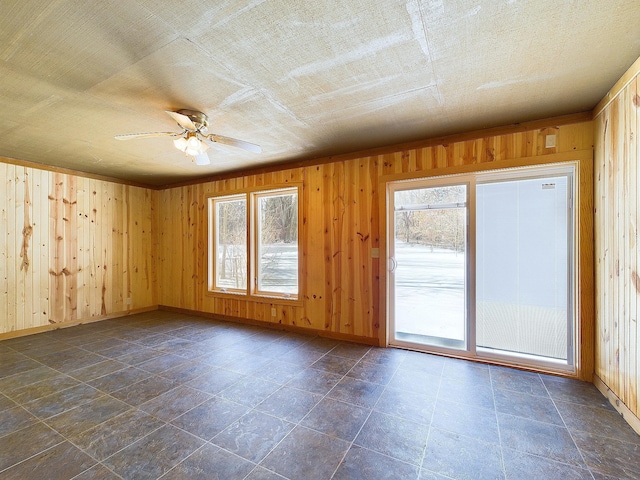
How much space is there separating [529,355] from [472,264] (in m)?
1.07

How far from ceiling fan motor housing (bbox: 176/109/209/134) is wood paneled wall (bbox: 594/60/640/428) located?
10.7ft

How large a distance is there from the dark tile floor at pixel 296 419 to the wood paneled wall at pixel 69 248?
1264mm

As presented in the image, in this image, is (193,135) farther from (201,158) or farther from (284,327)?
(284,327)

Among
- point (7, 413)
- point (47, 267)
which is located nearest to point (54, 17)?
point (7, 413)

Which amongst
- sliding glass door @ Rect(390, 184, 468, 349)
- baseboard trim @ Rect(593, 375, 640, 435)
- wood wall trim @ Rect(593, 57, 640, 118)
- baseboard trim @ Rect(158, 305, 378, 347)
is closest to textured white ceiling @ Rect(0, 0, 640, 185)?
wood wall trim @ Rect(593, 57, 640, 118)

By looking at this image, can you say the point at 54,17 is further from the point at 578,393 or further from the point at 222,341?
the point at 578,393

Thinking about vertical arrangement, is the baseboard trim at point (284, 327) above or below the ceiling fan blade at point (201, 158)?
below

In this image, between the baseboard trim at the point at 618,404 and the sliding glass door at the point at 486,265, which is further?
the sliding glass door at the point at 486,265

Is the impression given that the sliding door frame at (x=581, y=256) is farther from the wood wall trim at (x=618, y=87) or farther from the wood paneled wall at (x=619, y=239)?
the wood wall trim at (x=618, y=87)

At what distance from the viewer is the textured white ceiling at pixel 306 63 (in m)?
1.47

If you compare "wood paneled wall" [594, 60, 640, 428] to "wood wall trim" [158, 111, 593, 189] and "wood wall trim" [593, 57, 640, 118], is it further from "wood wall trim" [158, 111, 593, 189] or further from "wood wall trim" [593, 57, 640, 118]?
"wood wall trim" [158, 111, 593, 189]

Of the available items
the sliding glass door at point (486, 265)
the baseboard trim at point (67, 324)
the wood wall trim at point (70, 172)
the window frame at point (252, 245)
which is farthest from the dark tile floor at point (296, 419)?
the wood wall trim at point (70, 172)

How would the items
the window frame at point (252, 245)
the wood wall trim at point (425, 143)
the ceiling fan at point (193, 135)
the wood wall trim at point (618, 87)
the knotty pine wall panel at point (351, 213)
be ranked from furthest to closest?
the window frame at point (252, 245), the knotty pine wall panel at point (351, 213), the wood wall trim at point (425, 143), the ceiling fan at point (193, 135), the wood wall trim at point (618, 87)

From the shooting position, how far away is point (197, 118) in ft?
8.45
